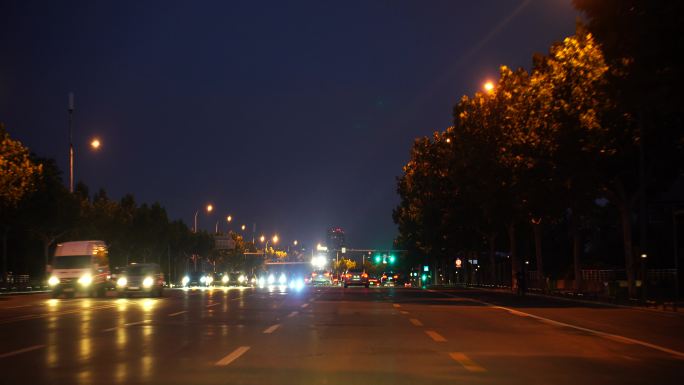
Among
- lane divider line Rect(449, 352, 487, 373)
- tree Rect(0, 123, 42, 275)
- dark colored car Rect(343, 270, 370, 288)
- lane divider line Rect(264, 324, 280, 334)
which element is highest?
tree Rect(0, 123, 42, 275)

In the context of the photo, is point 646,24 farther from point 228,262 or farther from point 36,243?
point 228,262

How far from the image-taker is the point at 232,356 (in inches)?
598

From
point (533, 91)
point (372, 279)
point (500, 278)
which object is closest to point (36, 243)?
point (372, 279)

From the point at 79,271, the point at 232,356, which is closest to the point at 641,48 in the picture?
the point at 232,356

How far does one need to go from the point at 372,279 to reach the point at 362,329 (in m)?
74.5

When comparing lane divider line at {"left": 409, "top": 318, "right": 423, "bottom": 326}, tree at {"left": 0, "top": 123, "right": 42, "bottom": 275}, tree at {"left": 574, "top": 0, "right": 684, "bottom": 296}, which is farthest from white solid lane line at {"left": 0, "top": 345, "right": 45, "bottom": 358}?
tree at {"left": 0, "top": 123, "right": 42, "bottom": 275}

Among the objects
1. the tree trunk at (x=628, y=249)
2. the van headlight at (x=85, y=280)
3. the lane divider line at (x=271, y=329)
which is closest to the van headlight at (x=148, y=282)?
the van headlight at (x=85, y=280)

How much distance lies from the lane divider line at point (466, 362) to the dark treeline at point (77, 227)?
146ft

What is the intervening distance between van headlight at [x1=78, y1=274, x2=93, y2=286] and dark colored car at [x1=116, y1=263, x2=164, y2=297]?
2092 mm

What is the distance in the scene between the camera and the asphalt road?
12664 mm

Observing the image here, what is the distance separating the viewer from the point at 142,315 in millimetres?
27688

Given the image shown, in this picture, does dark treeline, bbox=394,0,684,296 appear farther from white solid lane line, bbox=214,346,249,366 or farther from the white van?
the white van

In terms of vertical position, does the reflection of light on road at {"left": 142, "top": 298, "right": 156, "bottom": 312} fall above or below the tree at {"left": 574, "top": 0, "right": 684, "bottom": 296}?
below

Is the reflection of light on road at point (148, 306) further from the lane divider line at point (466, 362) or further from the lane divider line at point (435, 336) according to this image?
the lane divider line at point (466, 362)
